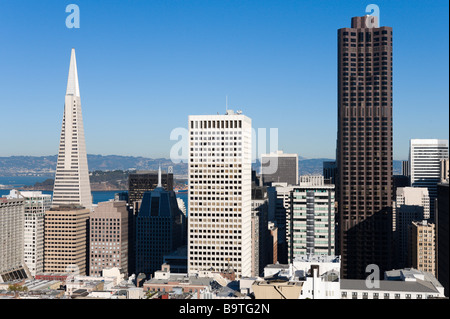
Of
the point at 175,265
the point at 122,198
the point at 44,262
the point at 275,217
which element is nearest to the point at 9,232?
the point at 44,262

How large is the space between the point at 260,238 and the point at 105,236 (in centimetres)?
897

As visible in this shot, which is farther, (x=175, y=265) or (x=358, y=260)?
(x=175, y=265)

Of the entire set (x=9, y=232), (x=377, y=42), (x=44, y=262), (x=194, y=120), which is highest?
(x=377, y=42)

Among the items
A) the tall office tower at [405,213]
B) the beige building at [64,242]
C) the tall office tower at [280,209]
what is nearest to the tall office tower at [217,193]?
the tall office tower at [405,213]

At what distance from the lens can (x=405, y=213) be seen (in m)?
29.6

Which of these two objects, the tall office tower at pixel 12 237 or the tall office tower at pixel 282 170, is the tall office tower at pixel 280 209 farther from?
the tall office tower at pixel 12 237

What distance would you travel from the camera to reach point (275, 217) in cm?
3409

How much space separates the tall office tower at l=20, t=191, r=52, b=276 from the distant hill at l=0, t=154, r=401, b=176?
3.47 m

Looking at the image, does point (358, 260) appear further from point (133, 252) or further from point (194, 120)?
point (133, 252)

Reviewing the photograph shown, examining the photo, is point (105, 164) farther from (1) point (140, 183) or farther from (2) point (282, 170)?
(2) point (282, 170)

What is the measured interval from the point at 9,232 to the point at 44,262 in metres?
2.74

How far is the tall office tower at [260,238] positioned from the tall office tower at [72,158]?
37.8 feet

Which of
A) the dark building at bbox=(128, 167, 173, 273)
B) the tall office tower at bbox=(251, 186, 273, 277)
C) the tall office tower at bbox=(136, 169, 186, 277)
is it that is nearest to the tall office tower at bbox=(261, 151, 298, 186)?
the dark building at bbox=(128, 167, 173, 273)

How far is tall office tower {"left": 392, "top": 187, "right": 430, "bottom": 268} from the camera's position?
26006mm
